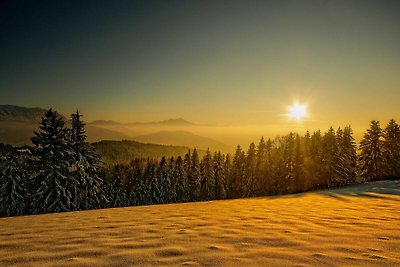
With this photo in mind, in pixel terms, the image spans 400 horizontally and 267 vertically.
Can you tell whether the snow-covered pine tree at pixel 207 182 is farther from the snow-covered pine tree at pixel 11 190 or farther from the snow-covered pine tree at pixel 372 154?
the snow-covered pine tree at pixel 11 190

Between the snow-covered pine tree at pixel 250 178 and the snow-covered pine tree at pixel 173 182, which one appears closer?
the snow-covered pine tree at pixel 250 178

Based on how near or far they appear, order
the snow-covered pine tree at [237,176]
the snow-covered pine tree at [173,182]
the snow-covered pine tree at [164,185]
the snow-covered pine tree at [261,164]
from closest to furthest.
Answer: the snow-covered pine tree at [261,164] < the snow-covered pine tree at [237,176] < the snow-covered pine tree at [164,185] < the snow-covered pine tree at [173,182]

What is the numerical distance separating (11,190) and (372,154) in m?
54.4

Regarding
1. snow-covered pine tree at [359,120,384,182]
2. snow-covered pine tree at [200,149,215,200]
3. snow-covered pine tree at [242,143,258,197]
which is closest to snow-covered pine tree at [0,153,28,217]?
snow-covered pine tree at [200,149,215,200]

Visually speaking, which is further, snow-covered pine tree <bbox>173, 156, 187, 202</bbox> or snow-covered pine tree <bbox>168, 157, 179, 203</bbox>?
snow-covered pine tree <bbox>173, 156, 187, 202</bbox>

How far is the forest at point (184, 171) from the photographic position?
25531mm

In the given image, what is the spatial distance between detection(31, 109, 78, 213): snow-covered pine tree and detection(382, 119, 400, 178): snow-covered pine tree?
47.8m

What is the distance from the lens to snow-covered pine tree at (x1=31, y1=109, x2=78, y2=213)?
82.1 feet

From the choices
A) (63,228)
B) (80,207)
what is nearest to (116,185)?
(80,207)

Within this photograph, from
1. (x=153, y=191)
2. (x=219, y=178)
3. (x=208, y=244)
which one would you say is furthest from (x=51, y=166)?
(x=219, y=178)

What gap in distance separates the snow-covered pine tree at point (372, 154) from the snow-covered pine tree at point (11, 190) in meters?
52.0

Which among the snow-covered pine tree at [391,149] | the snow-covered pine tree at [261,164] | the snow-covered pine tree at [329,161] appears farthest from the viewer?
the snow-covered pine tree at [261,164]

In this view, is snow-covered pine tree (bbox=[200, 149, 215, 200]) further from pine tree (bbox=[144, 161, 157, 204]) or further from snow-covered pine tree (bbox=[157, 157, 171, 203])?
pine tree (bbox=[144, 161, 157, 204])

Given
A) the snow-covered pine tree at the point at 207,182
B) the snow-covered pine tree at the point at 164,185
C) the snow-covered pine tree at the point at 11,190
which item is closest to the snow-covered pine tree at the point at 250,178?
the snow-covered pine tree at the point at 207,182
